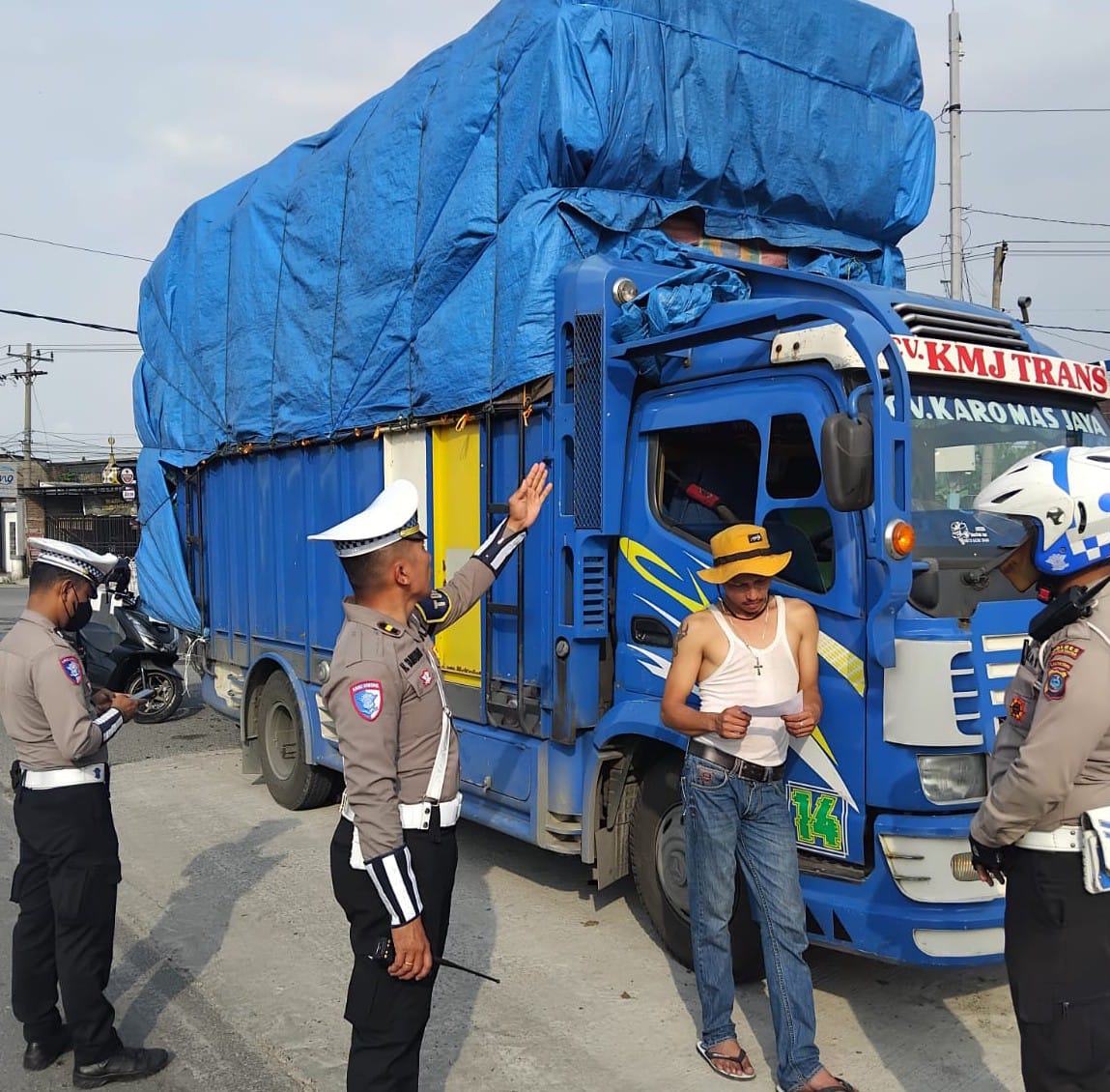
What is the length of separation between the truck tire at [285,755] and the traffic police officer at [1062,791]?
5.44 metres

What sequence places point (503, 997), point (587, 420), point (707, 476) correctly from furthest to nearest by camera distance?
point (587, 420)
point (707, 476)
point (503, 997)

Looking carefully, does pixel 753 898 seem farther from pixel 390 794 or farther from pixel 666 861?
pixel 390 794

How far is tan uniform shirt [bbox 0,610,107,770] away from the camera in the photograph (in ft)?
12.4

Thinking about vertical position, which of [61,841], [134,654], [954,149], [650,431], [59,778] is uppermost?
[954,149]

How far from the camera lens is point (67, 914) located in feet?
12.4

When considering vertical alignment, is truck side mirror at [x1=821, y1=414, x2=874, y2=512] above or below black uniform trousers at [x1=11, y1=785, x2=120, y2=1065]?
above

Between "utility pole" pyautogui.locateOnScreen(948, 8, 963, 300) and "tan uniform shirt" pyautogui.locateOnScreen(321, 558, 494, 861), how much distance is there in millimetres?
17712

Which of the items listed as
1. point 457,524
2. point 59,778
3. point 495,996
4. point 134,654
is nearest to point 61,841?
point 59,778

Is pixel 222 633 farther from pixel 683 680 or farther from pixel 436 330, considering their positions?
pixel 683 680

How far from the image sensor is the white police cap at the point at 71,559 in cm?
393

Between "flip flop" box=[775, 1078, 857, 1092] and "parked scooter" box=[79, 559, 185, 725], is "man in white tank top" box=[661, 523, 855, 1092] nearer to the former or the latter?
"flip flop" box=[775, 1078, 857, 1092]

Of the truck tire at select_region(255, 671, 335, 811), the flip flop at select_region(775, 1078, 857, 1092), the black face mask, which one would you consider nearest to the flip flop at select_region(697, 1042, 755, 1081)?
the flip flop at select_region(775, 1078, 857, 1092)

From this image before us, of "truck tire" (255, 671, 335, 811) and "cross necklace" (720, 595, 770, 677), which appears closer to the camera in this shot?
"cross necklace" (720, 595, 770, 677)

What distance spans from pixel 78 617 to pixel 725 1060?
9.40ft
